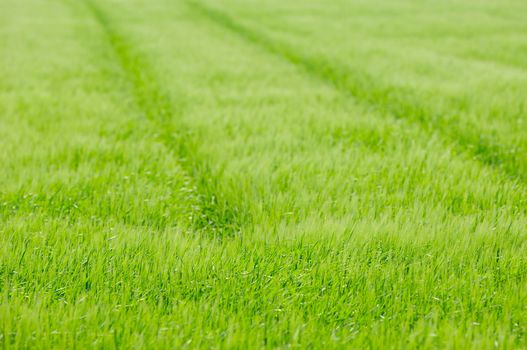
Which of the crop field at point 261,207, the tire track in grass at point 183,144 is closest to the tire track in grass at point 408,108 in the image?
the crop field at point 261,207

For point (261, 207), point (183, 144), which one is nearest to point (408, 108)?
point (183, 144)

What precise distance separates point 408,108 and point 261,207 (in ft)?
11.2

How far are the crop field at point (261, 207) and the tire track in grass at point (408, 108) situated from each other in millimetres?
34

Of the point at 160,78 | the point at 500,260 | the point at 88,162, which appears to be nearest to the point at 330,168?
the point at 500,260

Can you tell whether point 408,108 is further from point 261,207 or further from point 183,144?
point 261,207

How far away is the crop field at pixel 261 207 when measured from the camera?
6.47 feet

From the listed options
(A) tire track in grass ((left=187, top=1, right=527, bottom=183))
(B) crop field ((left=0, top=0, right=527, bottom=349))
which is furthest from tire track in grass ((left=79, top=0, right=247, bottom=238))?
(A) tire track in grass ((left=187, top=1, right=527, bottom=183))

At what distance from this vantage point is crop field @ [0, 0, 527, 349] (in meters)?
1.97

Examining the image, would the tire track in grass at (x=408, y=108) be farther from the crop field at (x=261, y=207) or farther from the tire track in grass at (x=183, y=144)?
the tire track in grass at (x=183, y=144)

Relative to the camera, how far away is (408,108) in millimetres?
5855

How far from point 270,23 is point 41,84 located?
26.8 ft

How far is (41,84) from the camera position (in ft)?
20.8

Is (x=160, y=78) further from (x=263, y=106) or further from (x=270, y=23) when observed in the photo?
(x=270, y=23)

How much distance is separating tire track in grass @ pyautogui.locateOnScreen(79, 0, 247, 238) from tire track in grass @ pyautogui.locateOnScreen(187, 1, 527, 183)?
6.56 ft
